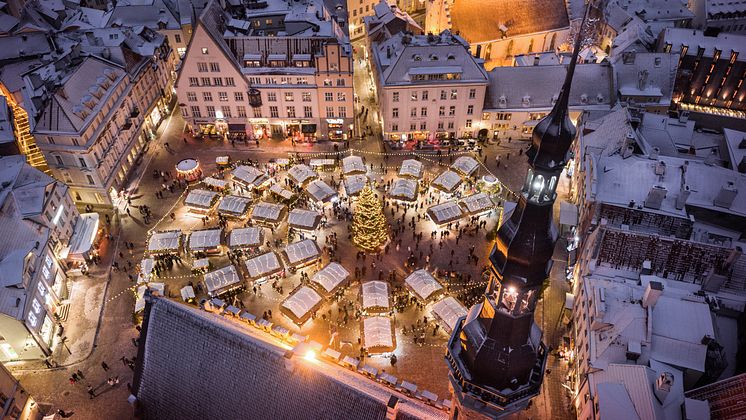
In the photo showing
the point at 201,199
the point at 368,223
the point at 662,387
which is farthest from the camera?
the point at 201,199

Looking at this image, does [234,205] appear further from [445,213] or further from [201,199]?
[445,213]

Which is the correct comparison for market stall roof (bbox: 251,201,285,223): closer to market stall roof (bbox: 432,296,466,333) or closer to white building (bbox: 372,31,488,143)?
white building (bbox: 372,31,488,143)

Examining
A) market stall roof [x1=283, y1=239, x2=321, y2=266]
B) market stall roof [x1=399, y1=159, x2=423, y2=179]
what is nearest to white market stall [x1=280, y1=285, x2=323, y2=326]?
market stall roof [x1=283, y1=239, x2=321, y2=266]

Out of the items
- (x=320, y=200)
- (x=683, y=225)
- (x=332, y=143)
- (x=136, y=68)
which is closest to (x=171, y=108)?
(x=136, y=68)

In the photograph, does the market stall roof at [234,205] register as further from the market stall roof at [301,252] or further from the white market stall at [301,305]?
the white market stall at [301,305]

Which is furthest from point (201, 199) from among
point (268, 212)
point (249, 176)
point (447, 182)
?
point (447, 182)

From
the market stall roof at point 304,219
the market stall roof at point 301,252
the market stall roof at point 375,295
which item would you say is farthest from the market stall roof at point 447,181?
the market stall roof at point 301,252
